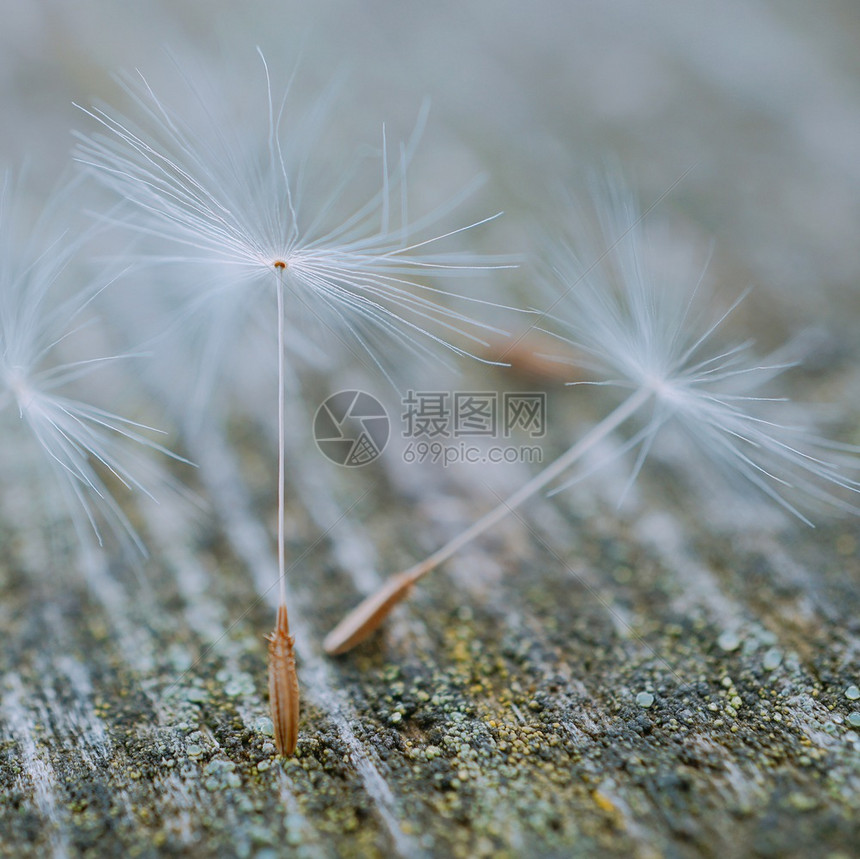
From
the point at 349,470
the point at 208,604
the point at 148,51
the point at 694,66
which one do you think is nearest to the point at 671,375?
the point at 349,470

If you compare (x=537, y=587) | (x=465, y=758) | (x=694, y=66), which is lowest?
(x=465, y=758)

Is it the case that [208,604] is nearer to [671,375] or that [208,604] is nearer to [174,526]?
[174,526]

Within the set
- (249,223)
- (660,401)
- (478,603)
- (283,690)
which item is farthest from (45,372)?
(660,401)

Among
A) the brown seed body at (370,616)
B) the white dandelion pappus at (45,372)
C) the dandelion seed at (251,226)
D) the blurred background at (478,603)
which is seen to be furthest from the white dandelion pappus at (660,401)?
the white dandelion pappus at (45,372)

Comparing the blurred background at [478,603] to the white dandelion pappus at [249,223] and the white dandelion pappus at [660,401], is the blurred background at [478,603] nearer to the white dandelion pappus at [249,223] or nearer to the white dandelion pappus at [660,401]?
the white dandelion pappus at [660,401]

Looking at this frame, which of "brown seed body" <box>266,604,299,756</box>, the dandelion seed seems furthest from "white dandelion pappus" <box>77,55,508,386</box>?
"brown seed body" <box>266,604,299,756</box>

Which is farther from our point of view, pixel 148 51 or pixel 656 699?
pixel 148 51
